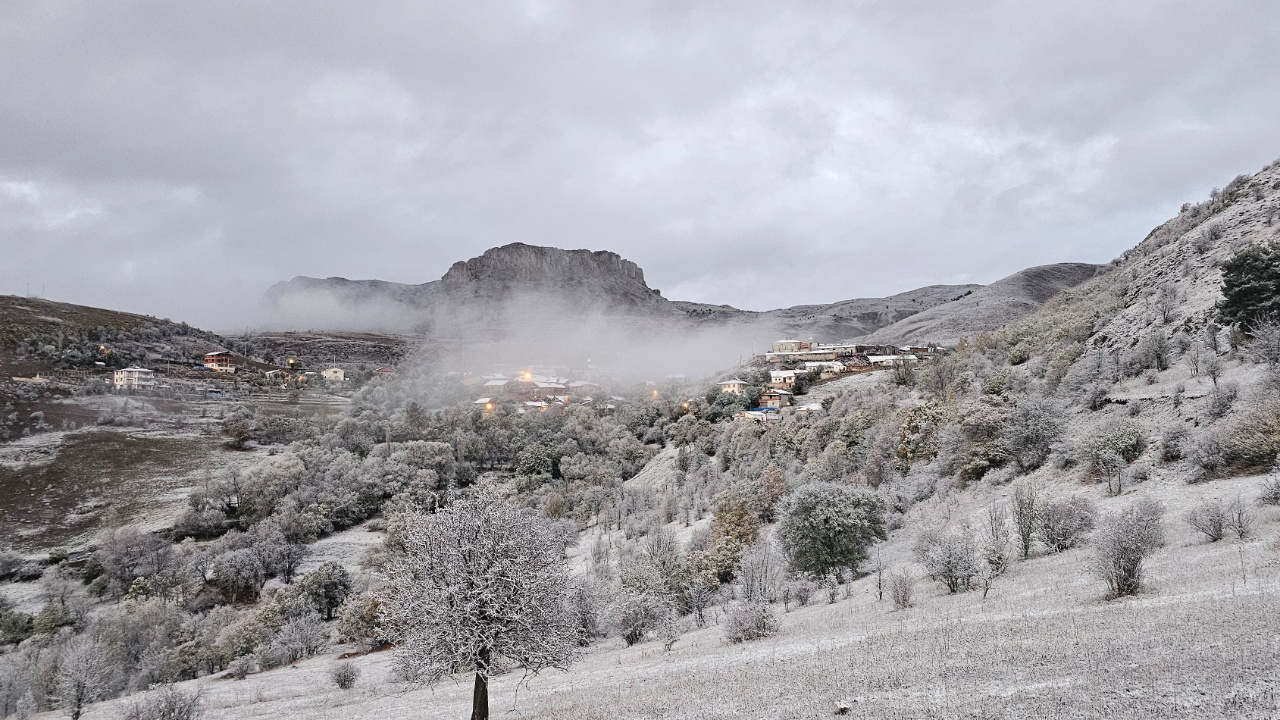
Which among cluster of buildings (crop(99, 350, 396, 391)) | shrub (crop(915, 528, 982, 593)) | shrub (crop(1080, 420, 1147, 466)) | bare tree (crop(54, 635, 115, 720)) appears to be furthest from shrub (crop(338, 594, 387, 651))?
cluster of buildings (crop(99, 350, 396, 391))

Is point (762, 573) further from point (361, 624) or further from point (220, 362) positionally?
point (220, 362)

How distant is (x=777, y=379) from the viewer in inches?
3509

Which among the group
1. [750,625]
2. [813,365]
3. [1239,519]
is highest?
[813,365]

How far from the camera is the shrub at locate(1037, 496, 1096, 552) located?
1880 centimetres

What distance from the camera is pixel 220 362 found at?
106 meters

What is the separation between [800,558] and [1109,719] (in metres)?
19.4

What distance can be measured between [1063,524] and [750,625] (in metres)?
11.8

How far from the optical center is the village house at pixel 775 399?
248ft

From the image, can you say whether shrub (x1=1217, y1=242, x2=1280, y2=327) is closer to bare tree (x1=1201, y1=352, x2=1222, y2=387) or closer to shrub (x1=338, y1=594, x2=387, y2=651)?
bare tree (x1=1201, y1=352, x2=1222, y2=387)

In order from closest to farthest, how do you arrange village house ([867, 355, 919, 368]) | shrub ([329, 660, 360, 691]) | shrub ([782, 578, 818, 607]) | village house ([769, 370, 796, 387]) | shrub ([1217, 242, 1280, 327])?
1. shrub ([329, 660, 360, 691])
2. shrub ([782, 578, 818, 607])
3. shrub ([1217, 242, 1280, 327])
4. village house ([867, 355, 919, 368])
5. village house ([769, 370, 796, 387])

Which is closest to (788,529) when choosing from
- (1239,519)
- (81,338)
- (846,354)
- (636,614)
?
(636,614)

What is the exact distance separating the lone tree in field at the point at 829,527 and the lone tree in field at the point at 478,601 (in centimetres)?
1540

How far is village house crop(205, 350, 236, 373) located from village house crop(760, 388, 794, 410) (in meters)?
102

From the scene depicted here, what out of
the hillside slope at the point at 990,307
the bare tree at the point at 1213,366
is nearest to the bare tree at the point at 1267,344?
the bare tree at the point at 1213,366
